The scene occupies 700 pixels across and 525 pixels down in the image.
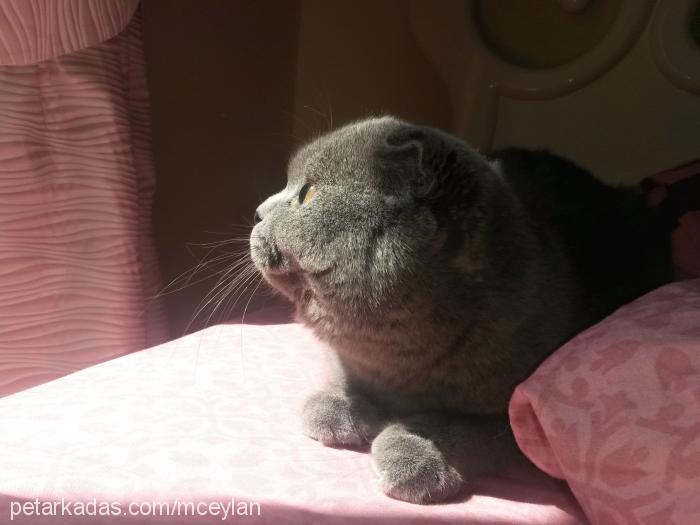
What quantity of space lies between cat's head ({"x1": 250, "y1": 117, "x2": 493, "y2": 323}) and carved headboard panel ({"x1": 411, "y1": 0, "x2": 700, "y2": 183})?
0.93 metres

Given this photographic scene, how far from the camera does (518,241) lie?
0.91 meters

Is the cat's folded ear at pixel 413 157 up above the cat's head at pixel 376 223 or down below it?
above

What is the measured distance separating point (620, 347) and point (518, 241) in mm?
216

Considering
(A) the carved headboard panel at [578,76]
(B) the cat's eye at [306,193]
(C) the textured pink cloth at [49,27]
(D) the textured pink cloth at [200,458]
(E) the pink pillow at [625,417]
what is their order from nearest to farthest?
1. (E) the pink pillow at [625,417]
2. (D) the textured pink cloth at [200,458]
3. (B) the cat's eye at [306,193]
4. (C) the textured pink cloth at [49,27]
5. (A) the carved headboard panel at [578,76]

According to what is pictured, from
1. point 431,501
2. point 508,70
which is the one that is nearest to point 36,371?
point 431,501

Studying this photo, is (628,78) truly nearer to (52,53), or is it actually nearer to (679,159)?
(679,159)

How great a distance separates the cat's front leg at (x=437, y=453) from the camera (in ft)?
2.67

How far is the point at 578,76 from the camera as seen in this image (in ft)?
5.53

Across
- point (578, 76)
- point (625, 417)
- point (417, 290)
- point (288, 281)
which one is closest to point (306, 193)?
point (288, 281)

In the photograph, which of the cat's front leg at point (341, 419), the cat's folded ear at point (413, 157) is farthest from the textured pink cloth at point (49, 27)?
the cat's front leg at point (341, 419)

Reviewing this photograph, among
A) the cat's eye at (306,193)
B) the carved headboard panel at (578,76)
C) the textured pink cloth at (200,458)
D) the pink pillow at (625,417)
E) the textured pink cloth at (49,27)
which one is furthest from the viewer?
the carved headboard panel at (578,76)

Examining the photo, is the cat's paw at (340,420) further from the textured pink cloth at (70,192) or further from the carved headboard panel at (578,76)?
the carved headboard panel at (578,76)

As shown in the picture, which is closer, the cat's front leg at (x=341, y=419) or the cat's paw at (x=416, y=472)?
the cat's paw at (x=416, y=472)

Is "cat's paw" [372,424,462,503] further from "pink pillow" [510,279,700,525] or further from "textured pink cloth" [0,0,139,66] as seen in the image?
"textured pink cloth" [0,0,139,66]
